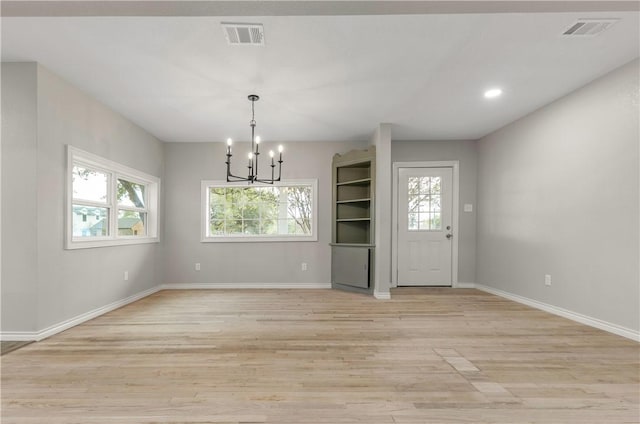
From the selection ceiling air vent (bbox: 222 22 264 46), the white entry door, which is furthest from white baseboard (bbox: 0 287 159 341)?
the white entry door

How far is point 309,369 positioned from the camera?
6.92 ft

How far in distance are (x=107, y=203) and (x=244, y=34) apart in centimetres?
290

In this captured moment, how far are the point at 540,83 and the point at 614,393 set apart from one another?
9.22 ft

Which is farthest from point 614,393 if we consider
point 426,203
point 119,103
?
point 119,103

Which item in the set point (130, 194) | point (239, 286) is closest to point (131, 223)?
point (130, 194)

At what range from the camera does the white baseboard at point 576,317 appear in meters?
2.71

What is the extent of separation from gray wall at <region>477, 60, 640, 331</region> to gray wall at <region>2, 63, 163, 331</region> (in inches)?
215

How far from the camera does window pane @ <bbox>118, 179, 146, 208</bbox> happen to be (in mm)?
4066

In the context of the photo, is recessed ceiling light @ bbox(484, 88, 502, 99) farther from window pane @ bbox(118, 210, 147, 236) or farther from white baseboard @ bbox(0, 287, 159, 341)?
white baseboard @ bbox(0, 287, 159, 341)

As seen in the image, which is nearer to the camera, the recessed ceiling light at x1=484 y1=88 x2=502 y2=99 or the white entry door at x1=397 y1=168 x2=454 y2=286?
the recessed ceiling light at x1=484 y1=88 x2=502 y2=99

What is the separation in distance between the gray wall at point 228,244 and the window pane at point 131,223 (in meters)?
0.43

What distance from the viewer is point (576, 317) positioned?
10.5ft

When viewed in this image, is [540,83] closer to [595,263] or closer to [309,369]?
[595,263]

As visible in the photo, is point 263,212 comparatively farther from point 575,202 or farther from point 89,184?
point 575,202
